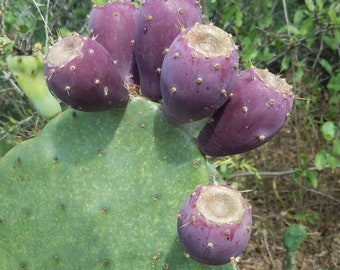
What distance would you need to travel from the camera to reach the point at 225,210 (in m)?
1.01

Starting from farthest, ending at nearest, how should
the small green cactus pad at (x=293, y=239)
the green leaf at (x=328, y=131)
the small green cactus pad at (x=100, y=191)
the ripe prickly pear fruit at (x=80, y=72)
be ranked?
the green leaf at (x=328, y=131)
the small green cactus pad at (x=293, y=239)
the small green cactus pad at (x=100, y=191)
the ripe prickly pear fruit at (x=80, y=72)

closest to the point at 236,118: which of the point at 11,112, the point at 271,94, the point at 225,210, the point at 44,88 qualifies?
the point at 271,94

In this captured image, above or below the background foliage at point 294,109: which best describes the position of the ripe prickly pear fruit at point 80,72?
above

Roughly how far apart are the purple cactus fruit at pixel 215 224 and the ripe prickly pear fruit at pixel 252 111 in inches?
5.4

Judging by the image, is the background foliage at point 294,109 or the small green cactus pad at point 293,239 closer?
the small green cactus pad at point 293,239

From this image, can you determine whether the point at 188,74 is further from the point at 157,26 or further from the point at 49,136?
the point at 49,136

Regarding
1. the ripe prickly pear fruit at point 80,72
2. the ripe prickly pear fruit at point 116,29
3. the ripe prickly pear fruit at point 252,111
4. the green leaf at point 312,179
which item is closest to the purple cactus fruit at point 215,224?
the ripe prickly pear fruit at point 252,111

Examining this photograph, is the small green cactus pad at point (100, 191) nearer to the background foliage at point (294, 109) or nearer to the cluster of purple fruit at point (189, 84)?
the cluster of purple fruit at point (189, 84)

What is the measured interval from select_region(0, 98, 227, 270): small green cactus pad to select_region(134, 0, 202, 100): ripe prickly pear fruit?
0.09 meters

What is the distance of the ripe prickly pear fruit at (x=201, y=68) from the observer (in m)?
1.03

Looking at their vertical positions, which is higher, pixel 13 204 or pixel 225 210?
pixel 225 210

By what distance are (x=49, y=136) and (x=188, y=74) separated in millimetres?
426

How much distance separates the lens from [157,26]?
1.17 metres

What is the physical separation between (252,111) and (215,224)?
23 cm
